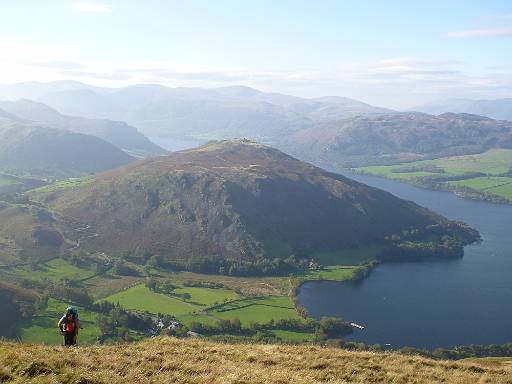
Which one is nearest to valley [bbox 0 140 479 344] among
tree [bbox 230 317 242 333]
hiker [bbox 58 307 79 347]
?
tree [bbox 230 317 242 333]

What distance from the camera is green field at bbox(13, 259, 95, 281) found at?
446 ft

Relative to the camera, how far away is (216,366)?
24.2 meters

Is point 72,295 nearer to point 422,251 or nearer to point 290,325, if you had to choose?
point 290,325

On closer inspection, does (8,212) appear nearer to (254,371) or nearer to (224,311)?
(224,311)

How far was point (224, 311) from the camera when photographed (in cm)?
11644

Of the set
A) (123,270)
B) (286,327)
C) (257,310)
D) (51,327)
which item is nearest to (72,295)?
(51,327)

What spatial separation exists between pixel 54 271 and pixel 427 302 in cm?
10806

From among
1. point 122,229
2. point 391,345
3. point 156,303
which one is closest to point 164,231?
point 122,229

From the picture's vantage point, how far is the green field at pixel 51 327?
91856mm

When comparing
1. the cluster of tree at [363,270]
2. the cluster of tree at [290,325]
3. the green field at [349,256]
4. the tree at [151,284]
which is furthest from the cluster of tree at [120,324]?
the green field at [349,256]

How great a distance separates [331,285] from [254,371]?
406 ft

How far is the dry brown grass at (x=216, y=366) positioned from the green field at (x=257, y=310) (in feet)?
268

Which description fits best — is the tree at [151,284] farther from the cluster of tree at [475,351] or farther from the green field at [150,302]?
the cluster of tree at [475,351]

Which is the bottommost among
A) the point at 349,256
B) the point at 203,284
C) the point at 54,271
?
the point at 203,284
